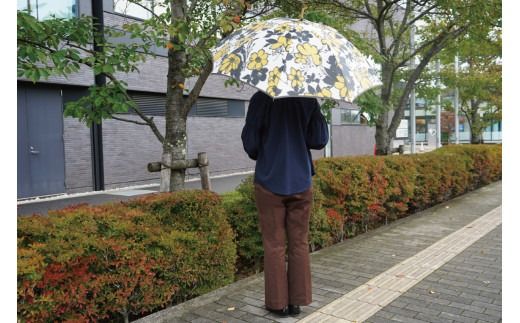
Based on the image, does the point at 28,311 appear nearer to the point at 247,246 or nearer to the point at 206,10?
the point at 247,246

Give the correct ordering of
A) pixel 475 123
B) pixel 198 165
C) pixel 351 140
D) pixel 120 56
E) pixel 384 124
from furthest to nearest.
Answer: pixel 351 140 → pixel 475 123 → pixel 384 124 → pixel 198 165 → pixel 120 56

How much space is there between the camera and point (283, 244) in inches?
146

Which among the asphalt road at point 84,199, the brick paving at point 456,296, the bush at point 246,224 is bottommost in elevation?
the asphalt road at point 84,199

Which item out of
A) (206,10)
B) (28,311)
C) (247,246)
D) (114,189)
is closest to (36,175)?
(114,189)

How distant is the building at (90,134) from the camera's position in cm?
1258

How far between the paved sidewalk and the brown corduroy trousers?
0.66ft

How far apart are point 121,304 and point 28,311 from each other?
0.67 m

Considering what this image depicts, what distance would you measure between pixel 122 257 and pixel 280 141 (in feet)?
4.89

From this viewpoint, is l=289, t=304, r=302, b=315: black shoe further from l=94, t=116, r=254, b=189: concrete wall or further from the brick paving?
l=94, t=116, r=254, b=189: concrete wall

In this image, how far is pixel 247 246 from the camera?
15.9 ft

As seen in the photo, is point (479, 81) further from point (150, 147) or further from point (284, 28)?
point (284, 28)

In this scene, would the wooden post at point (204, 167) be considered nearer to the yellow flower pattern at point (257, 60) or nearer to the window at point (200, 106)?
the yellow flower pattern at point (257, 60)

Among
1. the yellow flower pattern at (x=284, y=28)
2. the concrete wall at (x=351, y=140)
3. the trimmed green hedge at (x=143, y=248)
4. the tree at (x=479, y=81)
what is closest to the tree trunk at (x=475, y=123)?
the tree at (x=479, y=81)

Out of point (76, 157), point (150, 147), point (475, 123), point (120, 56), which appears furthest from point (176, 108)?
point (475, 123)
